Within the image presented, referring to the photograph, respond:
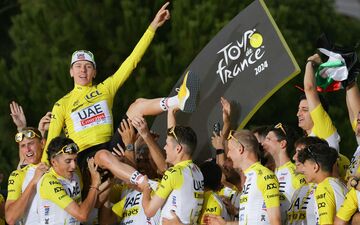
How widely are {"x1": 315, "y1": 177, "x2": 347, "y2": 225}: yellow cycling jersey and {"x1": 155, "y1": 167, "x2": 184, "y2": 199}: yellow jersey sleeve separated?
1483 mm

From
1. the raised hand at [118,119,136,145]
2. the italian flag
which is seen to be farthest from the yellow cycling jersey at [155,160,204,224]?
the italian flag

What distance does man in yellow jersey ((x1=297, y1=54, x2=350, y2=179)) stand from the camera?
45.2 ft

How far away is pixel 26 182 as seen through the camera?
14141 millimetres

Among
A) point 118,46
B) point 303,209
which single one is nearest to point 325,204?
point 303,209

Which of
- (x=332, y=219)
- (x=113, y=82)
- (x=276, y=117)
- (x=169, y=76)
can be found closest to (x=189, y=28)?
(x=169, y=76)

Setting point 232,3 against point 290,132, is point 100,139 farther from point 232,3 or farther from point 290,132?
point 232,3

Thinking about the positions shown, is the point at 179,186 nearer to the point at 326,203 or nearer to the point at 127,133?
the point at 326,203

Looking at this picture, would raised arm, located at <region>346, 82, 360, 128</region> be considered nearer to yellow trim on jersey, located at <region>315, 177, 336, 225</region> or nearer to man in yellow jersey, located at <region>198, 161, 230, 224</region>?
man in yellow jersey, located at <region>198, 161, 230, 224</region>

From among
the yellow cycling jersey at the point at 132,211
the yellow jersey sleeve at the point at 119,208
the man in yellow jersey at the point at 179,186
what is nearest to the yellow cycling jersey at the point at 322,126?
the man in yellow jersey at the point at 179,186

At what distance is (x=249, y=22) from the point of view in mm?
14547

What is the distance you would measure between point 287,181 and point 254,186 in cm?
99

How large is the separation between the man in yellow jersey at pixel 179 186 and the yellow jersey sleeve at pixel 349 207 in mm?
1650

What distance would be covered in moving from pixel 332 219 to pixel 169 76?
33.9 feet

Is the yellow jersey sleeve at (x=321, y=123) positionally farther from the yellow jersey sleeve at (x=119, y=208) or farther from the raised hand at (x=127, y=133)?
the yellow jersey sleeve at (x=119, y=208)
